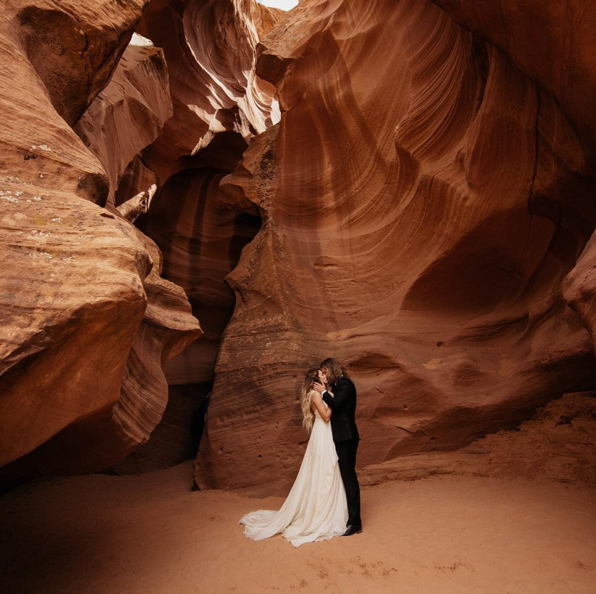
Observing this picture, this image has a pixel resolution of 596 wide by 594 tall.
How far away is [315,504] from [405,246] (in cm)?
395

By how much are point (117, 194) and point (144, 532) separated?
20.0 ft

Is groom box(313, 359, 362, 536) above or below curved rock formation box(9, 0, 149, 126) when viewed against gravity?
below

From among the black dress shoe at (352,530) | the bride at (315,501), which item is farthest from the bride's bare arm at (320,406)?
the black dress shoe at (352,530)

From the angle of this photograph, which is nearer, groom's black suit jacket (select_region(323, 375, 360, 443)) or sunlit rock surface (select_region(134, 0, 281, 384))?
groom's black suit jacket (select_region(323, 375, 360, 443))

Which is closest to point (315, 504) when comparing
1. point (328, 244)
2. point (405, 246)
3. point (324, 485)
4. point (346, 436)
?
point (324, 485)

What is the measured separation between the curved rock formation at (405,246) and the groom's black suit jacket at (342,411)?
50.5 inches

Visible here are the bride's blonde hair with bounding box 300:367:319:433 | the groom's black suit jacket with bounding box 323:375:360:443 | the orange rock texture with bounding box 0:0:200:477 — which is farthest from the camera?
the bride's blonde hair with bounding box 300:367:319:433

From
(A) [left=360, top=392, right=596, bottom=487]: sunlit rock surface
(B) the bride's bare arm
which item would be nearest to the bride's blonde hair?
(B) the bride's bare arm

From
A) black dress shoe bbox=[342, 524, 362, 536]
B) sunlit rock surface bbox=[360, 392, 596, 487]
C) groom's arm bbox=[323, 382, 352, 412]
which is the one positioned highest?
groom's arm bbox=[323, 382, 352, 412]

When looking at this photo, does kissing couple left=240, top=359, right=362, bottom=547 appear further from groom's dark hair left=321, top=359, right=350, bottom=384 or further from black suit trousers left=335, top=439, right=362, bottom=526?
groom's dark hair left=321, top=359, right=350, bottom=384

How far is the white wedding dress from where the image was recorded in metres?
5.30

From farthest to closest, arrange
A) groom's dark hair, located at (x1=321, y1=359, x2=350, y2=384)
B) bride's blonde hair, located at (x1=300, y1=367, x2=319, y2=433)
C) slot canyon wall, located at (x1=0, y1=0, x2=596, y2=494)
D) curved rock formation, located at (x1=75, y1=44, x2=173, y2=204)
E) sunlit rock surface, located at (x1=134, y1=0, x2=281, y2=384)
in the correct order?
sunlit rock surface, located at (x1=134, y1=0, x2=281, y2=384) < curved rock formation, located at (x1=75, y1=44, x2=173, y2=204) < groom's dark hair, located at (x1=321, y1=359, x2=350, y2=384) < bride's blonde hair, located at (x1=300, y1=367, x2=319, y2=433) < slot canyon wall, located at (x1=0, y1=0, x2=596, y2=494)

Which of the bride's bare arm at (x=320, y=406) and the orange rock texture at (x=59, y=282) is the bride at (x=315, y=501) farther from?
the orange rock texture at (x=59, y=282)

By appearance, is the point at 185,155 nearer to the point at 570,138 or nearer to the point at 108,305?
the point at 570,138
